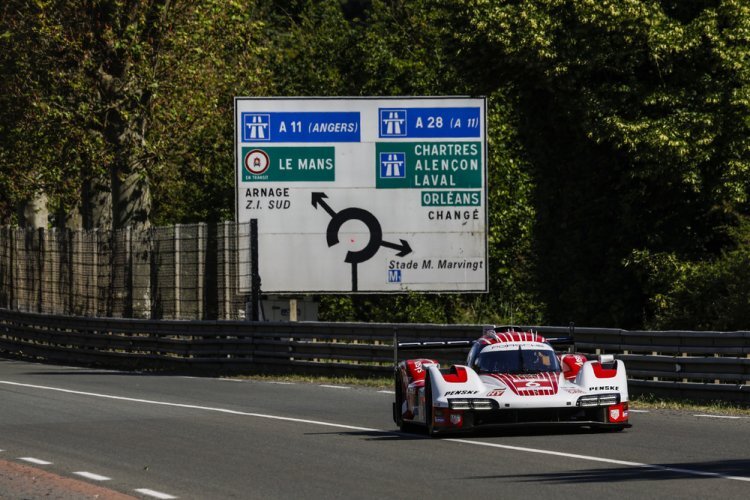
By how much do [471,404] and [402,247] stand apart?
1528cm

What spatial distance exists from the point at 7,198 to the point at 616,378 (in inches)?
1604

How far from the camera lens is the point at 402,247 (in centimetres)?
2969

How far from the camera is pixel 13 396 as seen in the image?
874 inches

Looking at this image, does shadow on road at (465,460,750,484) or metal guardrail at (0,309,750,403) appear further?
metal guardrail at (0,309,750,403)

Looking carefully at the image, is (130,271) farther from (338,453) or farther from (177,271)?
(338,453)

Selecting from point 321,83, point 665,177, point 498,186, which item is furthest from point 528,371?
point 321,83

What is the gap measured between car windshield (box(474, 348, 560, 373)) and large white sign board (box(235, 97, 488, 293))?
14.1 m

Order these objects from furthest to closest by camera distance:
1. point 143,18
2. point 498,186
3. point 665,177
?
1. point 498,186
2. point 143,18
3. point 665,177

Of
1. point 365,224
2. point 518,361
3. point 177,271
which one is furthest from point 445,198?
point 518,361

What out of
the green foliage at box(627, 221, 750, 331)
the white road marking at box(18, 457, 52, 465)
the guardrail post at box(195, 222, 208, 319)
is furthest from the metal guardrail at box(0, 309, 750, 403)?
the white road marking at box(18, 457, 52, 465)

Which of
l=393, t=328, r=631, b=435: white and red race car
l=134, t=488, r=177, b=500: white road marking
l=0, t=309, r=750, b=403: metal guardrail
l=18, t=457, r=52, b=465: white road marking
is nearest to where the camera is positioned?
l=134, t=488, r=177, b=500: white road marking

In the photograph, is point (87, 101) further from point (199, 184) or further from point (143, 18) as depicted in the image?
point (199, 184)

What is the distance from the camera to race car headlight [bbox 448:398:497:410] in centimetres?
1446

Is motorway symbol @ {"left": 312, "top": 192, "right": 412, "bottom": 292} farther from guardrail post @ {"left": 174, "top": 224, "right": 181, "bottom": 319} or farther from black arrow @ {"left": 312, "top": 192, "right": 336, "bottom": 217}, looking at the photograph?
guardrail post @ {"left": 174, "top": 224, "right": 181, "bottom": 319}
